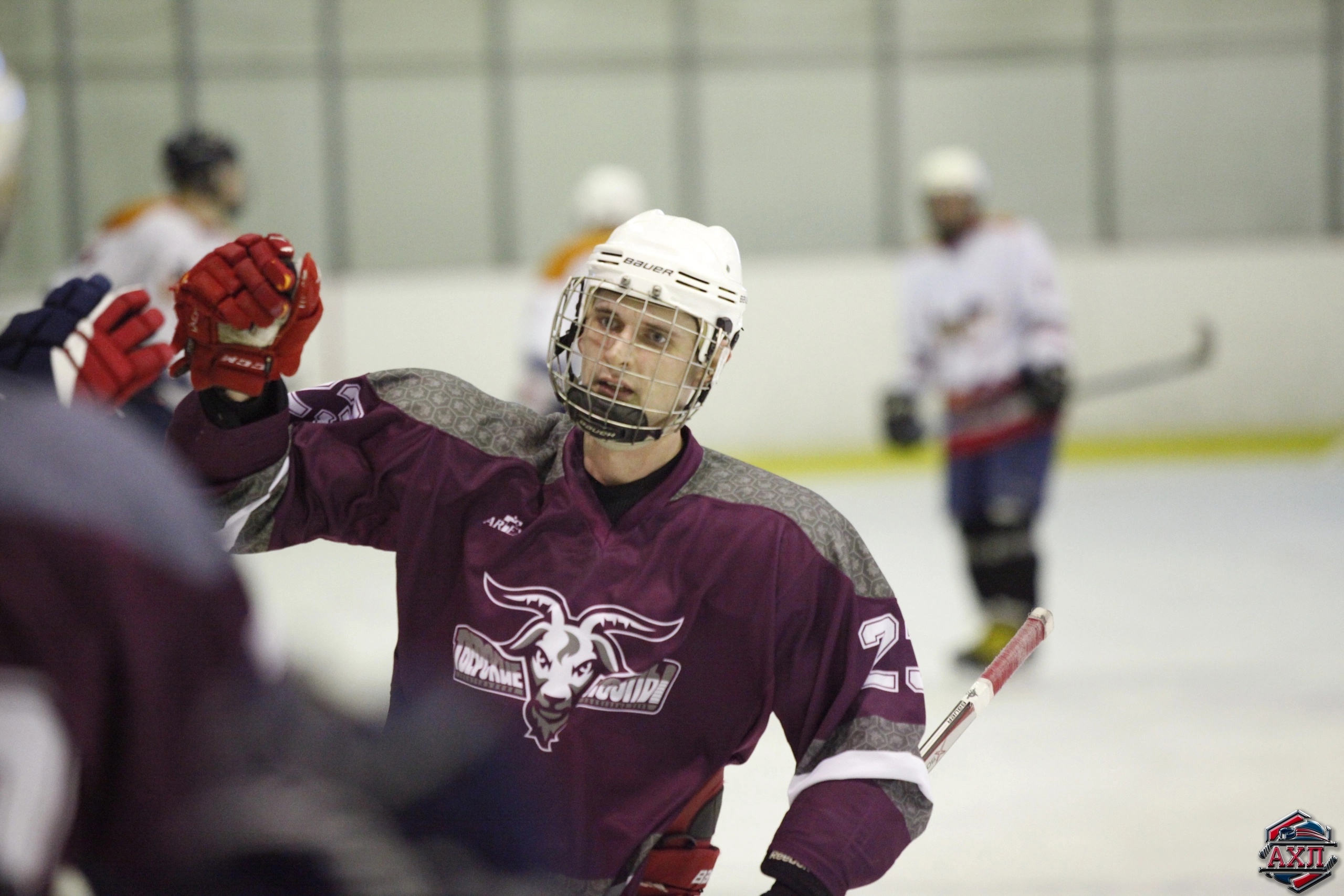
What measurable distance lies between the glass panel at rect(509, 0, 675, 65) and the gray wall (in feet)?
0.03

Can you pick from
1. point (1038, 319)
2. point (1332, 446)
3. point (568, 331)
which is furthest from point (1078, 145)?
point (568, 331)

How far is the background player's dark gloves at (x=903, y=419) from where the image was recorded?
4816 mm

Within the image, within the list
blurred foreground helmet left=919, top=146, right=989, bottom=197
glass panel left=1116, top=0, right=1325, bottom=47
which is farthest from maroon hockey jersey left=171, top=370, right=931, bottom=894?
glass panel left=1116, top=0, right=1325, bottom=47

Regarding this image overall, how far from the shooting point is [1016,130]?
880cm

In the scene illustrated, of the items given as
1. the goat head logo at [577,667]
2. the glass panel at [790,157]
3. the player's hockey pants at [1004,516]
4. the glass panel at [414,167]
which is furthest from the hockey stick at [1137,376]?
the goat head logo at [577,667]

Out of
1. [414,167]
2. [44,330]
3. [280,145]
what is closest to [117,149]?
[280,145]

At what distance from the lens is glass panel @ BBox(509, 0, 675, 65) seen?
871 centimetres

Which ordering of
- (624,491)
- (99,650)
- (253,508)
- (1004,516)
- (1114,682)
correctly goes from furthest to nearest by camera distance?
(1004,516) < (1114,682) < (624,491) < (253,508) < (99,650)

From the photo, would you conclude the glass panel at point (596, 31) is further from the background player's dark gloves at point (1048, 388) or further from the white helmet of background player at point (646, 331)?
the white helmet of background player at point (646, 331)

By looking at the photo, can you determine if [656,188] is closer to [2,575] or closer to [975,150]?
[975,150]

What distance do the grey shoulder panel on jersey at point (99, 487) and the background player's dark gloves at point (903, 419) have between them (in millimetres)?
4224

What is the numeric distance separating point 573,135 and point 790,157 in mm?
1201

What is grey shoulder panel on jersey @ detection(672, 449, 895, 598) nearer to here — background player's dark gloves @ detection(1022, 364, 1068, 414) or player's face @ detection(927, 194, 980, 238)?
background player's dark gloves @ detection(1022, 364, 1068, 414)

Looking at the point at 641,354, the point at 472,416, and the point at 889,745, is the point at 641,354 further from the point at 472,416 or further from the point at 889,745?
the point at 889,745
